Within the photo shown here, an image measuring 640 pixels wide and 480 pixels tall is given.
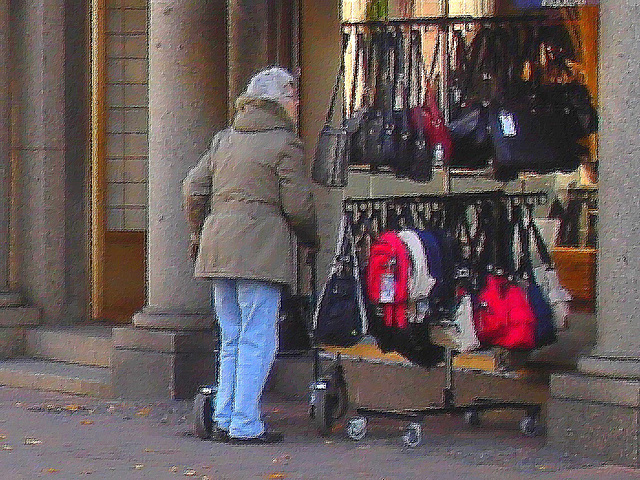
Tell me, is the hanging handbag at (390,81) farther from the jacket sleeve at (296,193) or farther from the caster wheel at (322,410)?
the caster wheel at (322,410)

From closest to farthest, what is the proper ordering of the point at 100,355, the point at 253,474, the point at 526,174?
the point at 253,474 < the point at 526,174 < the point at 100,355

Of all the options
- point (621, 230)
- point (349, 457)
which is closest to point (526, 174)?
point (621, 230)

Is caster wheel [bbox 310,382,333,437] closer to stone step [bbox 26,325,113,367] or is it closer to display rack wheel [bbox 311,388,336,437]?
display rack wheel [bbox 311,388,336,437]

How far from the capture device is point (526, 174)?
1009 centimetres

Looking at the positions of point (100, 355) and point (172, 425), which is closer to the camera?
point (172, 425)

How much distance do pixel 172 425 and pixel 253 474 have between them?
1943 mm

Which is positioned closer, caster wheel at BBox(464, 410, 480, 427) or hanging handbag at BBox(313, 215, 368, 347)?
hanging handbag at BBox(313, 215, 368, 347)

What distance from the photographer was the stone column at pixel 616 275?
8500 mm

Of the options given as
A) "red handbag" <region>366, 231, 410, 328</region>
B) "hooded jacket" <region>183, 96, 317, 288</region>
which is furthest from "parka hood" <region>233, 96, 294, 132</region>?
"red handbag" <region>366, 231, 410, 328</region>

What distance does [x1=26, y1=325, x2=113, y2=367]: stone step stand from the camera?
40.7ft

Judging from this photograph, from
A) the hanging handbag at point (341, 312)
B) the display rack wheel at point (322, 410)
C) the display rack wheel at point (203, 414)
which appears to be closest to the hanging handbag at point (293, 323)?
the hanging handbag at point (341, 312)

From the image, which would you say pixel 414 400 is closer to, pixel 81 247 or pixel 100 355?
pixel 100 355

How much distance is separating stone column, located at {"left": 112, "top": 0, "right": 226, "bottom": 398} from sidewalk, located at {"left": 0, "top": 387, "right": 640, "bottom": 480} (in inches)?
18.4

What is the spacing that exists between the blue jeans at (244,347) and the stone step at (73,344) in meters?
2.84
